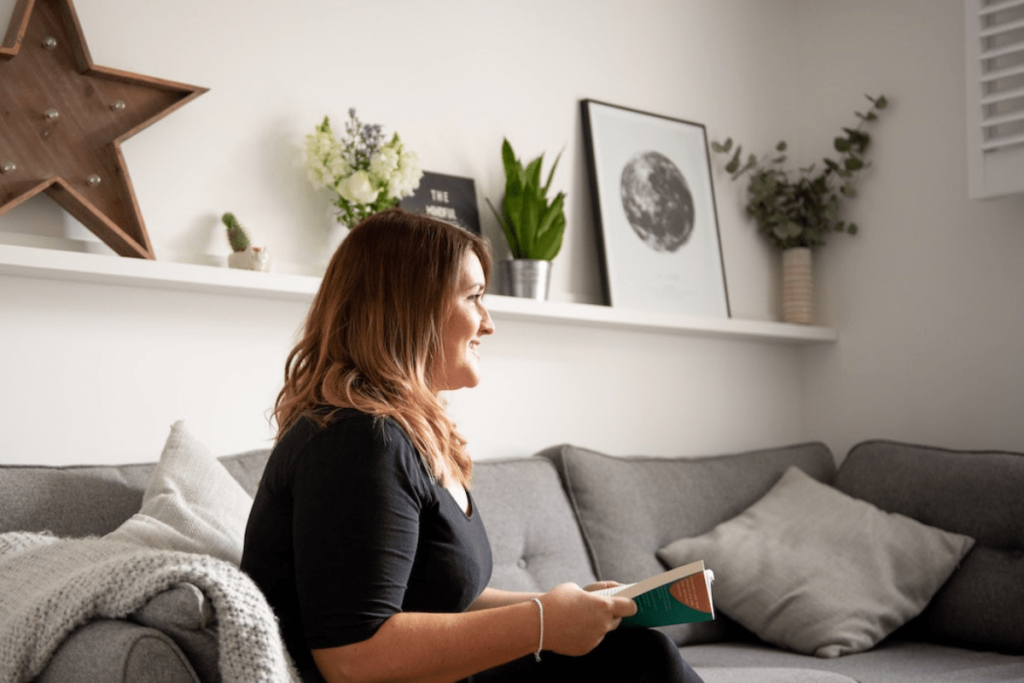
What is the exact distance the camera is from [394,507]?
47.1 inches

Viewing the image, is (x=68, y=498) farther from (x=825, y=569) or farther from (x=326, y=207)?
(x=825, y=569)

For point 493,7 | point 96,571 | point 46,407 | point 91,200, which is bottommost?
point 96,571

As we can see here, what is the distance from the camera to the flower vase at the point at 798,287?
3.18 m

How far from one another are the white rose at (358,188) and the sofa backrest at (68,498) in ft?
2.50

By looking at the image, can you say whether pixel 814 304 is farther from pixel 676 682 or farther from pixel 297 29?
pixel 676 682

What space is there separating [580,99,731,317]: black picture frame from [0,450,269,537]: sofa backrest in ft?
4.74

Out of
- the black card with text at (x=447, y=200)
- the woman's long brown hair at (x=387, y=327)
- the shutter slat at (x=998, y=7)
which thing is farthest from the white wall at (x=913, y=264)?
the woman's long brown hair at (x=387, y=327)

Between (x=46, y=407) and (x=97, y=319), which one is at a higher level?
(x=97, y=319)

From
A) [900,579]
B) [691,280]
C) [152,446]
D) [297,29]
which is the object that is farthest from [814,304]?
[152,446]

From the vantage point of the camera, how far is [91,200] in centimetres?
193

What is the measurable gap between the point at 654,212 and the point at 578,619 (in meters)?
1.80

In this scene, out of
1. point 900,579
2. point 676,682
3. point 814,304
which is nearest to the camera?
point 676,682

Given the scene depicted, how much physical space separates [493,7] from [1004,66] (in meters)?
1.38

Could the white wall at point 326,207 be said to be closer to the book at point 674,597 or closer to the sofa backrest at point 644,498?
the sofa backrest at point 644,498
